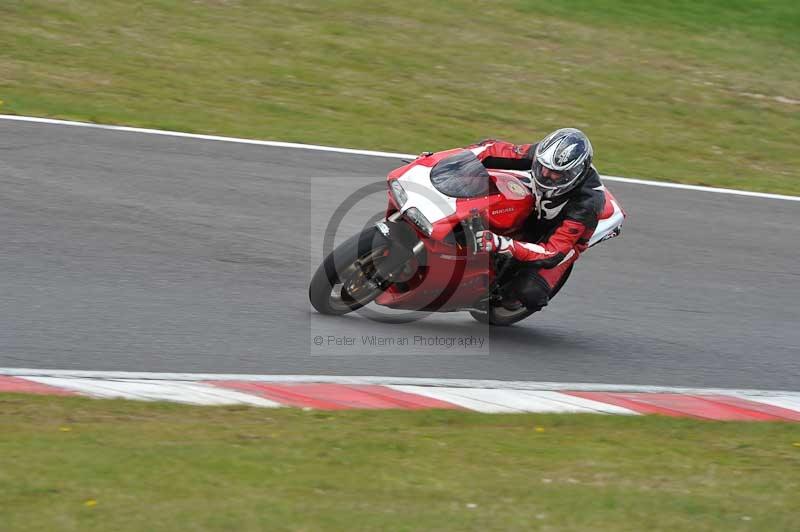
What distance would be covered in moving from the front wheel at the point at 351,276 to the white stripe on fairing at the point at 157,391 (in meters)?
1.31

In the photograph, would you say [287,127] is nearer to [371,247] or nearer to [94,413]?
[371,247]

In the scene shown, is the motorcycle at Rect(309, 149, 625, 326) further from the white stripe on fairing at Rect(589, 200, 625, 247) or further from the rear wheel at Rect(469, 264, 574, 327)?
the rear wheel at Rect(469, 264, 574, 327)

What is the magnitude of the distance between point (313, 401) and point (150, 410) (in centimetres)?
91

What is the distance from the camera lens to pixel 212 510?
436cm

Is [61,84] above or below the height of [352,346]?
above

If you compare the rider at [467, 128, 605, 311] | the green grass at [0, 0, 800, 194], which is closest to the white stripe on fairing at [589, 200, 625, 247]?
the rider at [467, 128, 605, 311]

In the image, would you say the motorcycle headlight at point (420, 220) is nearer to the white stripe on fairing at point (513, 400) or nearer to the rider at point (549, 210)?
the rider at point (549, 210)

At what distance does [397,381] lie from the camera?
22.0 ft

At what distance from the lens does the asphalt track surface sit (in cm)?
696

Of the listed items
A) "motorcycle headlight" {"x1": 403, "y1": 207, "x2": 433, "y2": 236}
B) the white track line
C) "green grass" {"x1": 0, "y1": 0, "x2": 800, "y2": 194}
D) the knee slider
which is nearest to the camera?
the white track line

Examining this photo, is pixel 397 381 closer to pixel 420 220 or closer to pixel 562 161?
→ pixel 420 220

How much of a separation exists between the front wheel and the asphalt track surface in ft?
0.45

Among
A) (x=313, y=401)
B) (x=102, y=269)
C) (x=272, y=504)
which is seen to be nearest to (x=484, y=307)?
(x=313, y=401)

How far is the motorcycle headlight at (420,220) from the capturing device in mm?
6793
